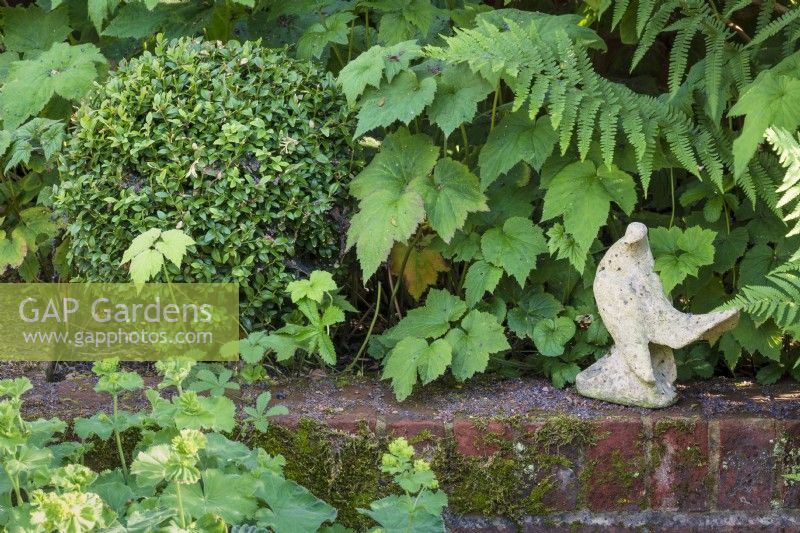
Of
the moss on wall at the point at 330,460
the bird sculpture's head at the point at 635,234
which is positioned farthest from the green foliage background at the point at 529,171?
the moss on wall at the point at 330,460

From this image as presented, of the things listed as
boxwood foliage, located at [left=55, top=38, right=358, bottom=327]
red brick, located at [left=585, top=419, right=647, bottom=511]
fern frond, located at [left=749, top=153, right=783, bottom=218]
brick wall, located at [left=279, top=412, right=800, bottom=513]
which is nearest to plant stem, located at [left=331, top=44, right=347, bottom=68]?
boxwood foliage, located at [left=55, top=38, right=358, bottom=327]

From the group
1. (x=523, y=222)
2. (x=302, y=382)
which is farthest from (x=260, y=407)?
(x=523, y=222)

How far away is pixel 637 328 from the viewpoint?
11.7 ft

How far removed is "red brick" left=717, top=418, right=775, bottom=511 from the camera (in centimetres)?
353

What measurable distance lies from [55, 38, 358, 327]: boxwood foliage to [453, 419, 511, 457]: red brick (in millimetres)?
843

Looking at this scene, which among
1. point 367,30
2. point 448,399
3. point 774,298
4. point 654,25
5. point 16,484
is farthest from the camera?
point 367,30

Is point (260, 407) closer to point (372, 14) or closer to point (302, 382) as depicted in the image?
point (302, 382)

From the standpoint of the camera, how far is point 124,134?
379cm

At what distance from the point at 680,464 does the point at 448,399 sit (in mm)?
783

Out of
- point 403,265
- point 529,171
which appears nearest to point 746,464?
point 529,171

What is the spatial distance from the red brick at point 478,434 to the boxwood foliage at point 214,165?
33.2 inches

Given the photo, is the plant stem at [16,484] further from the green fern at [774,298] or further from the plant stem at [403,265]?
the green fern at [774,298]

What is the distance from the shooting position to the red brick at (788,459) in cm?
353

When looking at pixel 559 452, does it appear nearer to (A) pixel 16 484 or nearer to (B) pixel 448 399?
(B) pixel 448 399
